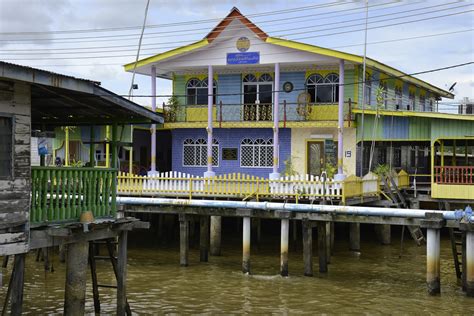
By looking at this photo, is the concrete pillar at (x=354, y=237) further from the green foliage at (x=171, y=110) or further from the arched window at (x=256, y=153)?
the green foliage at (x=171, y=110)

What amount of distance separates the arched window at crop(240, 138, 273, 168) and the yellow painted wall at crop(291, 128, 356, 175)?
1.11 m

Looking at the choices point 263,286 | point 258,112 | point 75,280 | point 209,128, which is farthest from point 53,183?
point 258,112

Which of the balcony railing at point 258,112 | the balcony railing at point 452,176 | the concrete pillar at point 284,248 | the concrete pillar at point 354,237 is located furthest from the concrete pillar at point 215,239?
the balcony railing at point 452,176

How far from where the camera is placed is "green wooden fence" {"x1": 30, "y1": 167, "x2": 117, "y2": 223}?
11750 millimetres

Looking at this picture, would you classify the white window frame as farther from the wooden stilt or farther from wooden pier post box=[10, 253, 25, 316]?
wooden pier post box=[10, 253, 25, 316]

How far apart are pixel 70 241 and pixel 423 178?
24.6m

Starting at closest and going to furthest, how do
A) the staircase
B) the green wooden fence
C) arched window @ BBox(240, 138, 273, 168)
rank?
1. the green wooden fence
2. the staircase
3. arched window @ BBox(240, 138, 273, 168)

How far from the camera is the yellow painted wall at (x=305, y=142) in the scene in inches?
1136

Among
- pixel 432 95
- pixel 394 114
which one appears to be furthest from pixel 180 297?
pixel 432 95

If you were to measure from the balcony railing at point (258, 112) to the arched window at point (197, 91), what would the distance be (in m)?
0.49

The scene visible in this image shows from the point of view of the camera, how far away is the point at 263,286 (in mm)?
19047

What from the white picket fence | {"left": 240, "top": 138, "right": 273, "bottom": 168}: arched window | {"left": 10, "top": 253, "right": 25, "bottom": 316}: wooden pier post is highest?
{"left": 240, "top": 138, "right": 273, "bottom": 168}: arched window

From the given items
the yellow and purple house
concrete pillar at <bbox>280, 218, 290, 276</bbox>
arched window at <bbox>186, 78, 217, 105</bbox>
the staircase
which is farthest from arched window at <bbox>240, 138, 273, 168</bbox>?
concrete pillar at <bbox>280, 218, 290, 276</bbox>

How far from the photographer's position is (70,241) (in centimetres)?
1203
